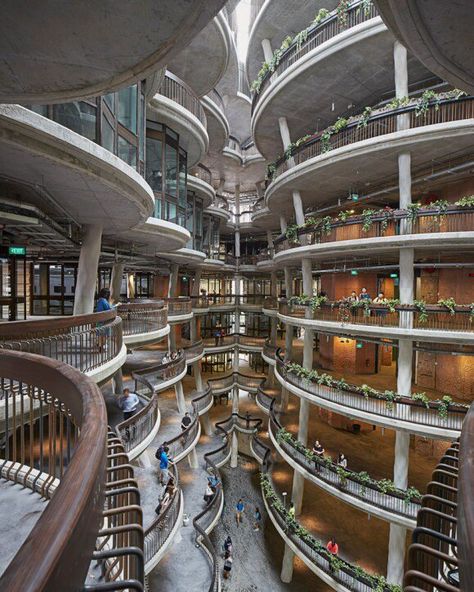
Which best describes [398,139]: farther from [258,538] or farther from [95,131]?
[258,538]

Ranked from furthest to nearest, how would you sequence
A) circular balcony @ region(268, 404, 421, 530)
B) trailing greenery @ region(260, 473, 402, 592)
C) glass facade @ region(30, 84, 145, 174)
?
circular balcony @ region(268, 404, 421, 530)
trailing greenery @ region(260, 473, 402, 592)
glass facade @ region(30, 84, 145, 174)

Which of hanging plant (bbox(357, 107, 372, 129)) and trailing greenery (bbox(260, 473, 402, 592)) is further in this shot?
hanging plant (bbox(357, 107, 372, 129))

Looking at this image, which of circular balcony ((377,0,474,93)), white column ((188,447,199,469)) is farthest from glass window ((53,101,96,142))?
white column ((188,447,199,469))

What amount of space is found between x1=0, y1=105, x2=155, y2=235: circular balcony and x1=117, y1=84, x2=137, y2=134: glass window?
2828 millimetres

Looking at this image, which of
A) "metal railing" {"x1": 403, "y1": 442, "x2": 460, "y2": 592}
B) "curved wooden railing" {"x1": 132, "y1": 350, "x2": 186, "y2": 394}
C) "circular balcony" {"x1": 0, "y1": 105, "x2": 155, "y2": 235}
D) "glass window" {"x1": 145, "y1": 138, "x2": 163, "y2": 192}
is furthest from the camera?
"curved wooden railing" {"x1": 132, "y1": 350, "x2": 186, "y2": 394}

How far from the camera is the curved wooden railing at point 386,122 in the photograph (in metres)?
11.2

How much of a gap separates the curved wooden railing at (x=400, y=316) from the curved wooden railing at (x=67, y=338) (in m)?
8.97

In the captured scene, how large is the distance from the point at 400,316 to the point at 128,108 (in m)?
11.7

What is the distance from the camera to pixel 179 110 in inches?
589

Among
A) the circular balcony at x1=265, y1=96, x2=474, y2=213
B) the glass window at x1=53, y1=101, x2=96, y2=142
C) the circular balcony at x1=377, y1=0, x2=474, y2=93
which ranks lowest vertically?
the circular balcony at x1=377, y1=0, x2=474, y2=93

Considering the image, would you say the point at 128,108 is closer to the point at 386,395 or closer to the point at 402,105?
the point at 402,105

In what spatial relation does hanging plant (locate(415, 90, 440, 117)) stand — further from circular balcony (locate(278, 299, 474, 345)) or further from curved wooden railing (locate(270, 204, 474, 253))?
circular balcony (locate(278, 299, 474, 345))

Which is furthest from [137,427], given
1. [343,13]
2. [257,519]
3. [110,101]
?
[343,13]

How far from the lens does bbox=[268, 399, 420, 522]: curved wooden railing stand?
11.2 m
